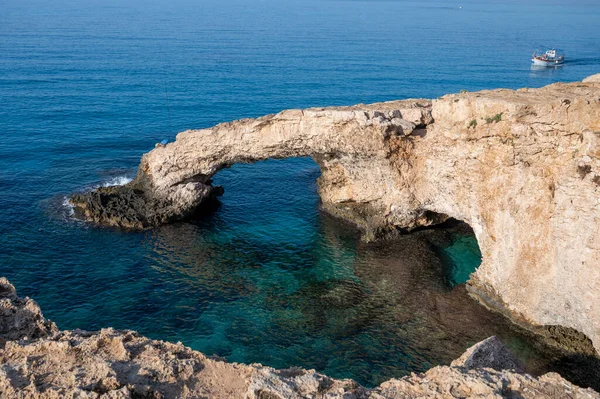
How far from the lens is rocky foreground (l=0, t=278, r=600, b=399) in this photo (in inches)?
512

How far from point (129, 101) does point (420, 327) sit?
158 feet

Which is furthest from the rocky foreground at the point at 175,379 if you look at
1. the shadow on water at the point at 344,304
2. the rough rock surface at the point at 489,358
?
the shadow on water at the point at 344,304

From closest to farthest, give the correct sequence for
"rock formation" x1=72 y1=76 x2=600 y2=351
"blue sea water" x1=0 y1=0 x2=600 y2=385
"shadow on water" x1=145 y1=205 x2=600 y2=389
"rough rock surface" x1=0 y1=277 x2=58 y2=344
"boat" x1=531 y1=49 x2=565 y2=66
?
1. "rough rock surface" x1=0 y1=277 x2=58 y2=344
2. "rock formation" x1=72 y1=76 x2=600 y2=351
3. "shadow on water" x1=145 y1=205 x2=600 y2=389
4. "blue sea water" x1=0 y1=0 x2=600 y2=385
5. "boat" x1=531 y1=49 x2=565 y2=66

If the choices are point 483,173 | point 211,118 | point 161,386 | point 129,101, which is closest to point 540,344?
point 483,173

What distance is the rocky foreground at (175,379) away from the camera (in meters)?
13.0

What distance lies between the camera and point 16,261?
30.7 m

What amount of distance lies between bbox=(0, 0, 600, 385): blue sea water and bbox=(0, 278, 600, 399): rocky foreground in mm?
9141

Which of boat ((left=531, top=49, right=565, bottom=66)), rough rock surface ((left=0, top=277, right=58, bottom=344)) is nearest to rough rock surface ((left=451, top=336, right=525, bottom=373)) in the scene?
rough rock surface ((left=0, top=277, right=58, bottom=344))

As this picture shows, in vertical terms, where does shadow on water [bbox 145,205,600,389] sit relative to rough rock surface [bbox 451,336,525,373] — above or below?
below

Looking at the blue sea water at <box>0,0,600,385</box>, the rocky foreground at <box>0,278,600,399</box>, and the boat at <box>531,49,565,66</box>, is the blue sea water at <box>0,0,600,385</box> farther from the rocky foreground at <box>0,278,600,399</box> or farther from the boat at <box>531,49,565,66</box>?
the rocky foreground at <box>0,278,600,399</box>

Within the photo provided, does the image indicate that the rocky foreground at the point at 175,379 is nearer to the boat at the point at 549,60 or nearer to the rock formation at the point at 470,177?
the rock formation at the point at 470,177

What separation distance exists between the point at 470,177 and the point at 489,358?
1276cm

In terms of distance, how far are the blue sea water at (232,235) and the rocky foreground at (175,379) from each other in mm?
9141

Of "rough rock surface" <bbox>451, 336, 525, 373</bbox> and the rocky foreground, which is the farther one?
"rough rock surface" <bbox>451, 336, 525, 373</bbox>
